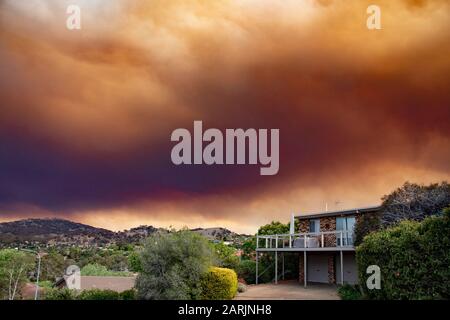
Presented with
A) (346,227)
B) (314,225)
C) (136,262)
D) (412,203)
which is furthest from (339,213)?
(136,262)

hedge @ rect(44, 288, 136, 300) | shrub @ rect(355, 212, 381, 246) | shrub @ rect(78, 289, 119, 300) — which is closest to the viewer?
shrub @ rect(355, 212, 381, 246)

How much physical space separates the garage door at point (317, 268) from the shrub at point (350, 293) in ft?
18.2

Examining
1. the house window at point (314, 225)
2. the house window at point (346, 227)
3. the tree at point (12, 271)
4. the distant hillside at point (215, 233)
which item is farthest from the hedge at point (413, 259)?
the tree at point (12, 271)

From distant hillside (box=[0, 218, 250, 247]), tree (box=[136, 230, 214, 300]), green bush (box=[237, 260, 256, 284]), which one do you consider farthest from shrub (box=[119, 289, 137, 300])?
green bush (box=[237, 260, 256, 284])

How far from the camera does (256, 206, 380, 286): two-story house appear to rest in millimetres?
19484

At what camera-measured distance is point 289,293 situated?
1741 cm

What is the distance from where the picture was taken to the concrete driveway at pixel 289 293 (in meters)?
16.2

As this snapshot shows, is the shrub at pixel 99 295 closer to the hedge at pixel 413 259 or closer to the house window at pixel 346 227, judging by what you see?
the hedge at pixel 413 259

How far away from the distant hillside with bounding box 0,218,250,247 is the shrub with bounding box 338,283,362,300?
8785 mm

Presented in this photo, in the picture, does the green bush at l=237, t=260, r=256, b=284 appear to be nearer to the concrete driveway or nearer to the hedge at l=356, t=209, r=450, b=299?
the concrete driveway

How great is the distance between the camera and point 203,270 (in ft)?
52.5

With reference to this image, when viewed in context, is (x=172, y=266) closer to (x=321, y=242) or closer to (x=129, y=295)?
(x=129, y=295)

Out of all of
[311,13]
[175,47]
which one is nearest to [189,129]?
[175,47]
